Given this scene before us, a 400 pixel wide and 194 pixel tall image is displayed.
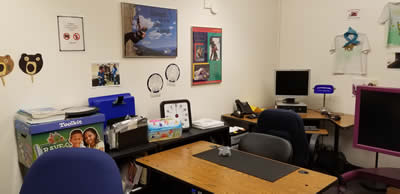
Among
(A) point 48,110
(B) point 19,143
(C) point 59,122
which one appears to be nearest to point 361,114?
(C) point 59,122

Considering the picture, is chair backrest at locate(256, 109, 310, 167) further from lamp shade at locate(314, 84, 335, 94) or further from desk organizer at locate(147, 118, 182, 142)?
lamp shade at locate(314, 84, 335, 94)

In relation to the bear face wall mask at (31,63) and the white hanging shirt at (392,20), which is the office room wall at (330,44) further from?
the bear face wall mask at (31,63)

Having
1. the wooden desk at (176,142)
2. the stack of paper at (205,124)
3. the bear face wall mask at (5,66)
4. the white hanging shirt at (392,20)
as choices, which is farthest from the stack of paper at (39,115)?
the white hanging shirt at (392,20)

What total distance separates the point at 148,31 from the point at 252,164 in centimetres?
152

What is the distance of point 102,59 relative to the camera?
259cm

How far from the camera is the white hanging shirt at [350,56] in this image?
3695mm

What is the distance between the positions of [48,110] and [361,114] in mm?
2043

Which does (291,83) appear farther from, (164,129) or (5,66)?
(5,66)

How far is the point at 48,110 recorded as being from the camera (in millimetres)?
2176

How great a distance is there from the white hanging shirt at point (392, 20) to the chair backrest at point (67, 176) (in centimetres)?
348

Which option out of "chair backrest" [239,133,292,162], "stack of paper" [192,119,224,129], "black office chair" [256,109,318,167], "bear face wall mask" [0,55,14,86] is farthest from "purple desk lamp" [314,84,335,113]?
"bear face wall mask" [0,55,14,86]

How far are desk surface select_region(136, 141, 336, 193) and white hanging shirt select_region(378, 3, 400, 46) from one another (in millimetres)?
2326

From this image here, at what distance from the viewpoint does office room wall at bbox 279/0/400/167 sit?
3594 mm

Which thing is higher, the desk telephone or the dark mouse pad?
the desk telephone
